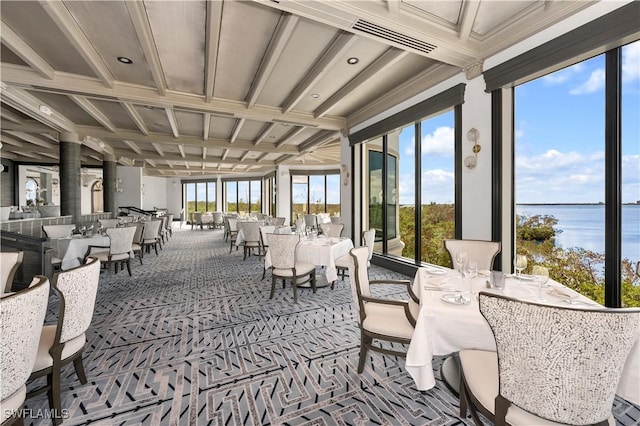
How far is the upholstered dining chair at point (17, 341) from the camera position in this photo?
1.24 meters

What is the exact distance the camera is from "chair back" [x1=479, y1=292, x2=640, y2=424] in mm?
1003

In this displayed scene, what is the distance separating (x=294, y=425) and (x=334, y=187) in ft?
41.3

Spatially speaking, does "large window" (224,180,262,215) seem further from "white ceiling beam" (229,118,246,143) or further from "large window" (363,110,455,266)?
"large window" (363,110,455,266)

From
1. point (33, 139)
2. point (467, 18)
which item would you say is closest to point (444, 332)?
point (467, 18)

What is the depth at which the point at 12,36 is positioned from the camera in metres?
3.40

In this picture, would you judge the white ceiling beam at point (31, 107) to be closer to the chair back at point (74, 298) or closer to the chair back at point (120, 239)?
the chair back at point (120, 239)

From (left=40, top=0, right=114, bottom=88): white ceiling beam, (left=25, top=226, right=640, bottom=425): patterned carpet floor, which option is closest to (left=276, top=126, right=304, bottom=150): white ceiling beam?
→ (left=40, top=0, right=114, bottom=88): white ceiling beam

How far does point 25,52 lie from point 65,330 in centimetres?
416

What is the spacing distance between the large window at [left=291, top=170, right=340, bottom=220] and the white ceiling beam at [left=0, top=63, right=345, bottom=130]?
23.4 ft

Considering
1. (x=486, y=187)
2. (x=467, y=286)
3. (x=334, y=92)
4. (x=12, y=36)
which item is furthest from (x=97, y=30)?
(x=486, y=187)

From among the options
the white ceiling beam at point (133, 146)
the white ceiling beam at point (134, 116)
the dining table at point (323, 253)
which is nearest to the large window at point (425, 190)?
the dining table at point (323, 253)

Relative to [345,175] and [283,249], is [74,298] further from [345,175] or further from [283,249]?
[345,175]

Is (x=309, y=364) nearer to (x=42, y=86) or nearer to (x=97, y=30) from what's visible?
(x=97, y=30)

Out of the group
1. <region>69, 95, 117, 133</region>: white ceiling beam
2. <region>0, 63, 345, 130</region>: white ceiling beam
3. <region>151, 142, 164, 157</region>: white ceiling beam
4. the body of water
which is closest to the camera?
the body of water
